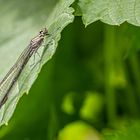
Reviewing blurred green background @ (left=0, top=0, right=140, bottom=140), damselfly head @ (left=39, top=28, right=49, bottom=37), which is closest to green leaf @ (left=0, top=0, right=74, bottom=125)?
damselfly head @ (left=39, top=28, right=49, bottom=37)

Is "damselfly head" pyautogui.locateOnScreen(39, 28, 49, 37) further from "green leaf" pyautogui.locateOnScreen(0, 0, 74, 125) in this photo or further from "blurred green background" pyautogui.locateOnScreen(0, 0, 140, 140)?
"blurred green background" pyautogui.locateOnScreen(0, 0, 140, 140)

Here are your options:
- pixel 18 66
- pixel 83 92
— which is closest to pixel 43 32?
pixel 18 66

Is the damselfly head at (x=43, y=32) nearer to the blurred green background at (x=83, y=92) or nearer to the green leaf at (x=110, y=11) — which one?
the green leaf at (x=110, y=11)

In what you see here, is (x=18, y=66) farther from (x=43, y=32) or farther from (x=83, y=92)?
(x=83, y=92)

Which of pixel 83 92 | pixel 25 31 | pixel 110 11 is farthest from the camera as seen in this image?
pixel 83 92

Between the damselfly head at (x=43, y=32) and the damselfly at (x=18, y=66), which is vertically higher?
the damselfly head at (x=43, y=32)

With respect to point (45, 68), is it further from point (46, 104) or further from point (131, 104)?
point (131, 104)

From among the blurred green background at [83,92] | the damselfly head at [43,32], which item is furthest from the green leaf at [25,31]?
the blurred green background at [83,92]
